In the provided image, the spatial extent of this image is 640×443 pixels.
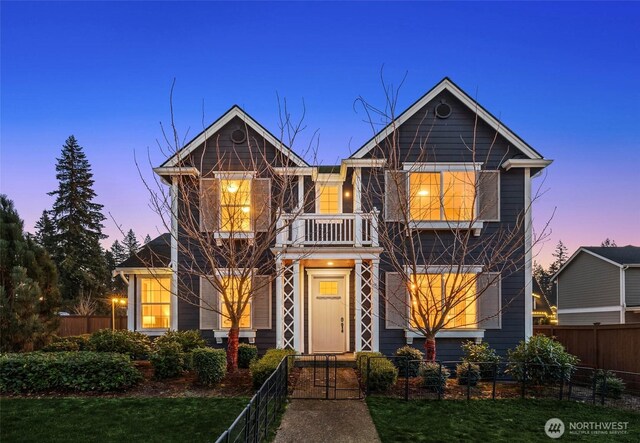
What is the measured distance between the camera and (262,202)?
1136 centimetres

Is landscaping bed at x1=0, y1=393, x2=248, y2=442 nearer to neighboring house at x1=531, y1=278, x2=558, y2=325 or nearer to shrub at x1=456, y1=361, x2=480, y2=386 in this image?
shrub at x1=456, y1=361, x2=480, y2=386

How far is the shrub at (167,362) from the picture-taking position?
9430 millimetres

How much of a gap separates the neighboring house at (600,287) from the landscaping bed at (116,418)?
20.4 m

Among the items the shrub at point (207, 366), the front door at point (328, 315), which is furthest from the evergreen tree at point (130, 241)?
the shrub at point (207, 366)

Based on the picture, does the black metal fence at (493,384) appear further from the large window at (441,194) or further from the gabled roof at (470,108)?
the gabled roof at (470,108)

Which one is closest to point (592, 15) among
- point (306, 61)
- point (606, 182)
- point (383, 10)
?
point (383, 10)

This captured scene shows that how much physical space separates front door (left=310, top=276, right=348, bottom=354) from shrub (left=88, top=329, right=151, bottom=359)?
4.98 metres

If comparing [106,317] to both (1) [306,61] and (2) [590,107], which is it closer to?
(1) [306,61]

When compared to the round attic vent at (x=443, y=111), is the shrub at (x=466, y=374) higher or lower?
lower

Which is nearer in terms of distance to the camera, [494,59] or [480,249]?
[480,249]

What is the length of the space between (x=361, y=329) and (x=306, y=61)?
10810 mm

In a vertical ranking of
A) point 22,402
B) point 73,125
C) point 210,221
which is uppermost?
point 73,125

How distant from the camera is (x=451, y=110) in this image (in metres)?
12.3

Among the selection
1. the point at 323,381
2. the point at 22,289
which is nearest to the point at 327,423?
the point at 323,381
